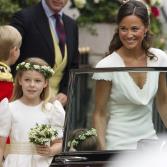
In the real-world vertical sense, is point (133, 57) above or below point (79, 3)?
below

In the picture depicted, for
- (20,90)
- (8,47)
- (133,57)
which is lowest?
(20,90)

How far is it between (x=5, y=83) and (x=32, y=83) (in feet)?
0.79

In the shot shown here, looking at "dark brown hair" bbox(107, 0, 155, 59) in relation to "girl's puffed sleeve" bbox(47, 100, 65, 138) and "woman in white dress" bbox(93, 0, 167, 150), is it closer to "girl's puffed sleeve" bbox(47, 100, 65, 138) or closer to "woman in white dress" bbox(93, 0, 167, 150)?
"woman in white dress" bbox(93, 0, 167, 150)

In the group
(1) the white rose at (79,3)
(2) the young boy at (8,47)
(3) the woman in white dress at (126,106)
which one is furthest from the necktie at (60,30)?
(1) the white rose at (79,3)

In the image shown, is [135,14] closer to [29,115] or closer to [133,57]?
[133,57]

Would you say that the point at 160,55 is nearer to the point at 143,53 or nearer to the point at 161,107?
the point at 143,53

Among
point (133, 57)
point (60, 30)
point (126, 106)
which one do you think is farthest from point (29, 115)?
point (60, 30)

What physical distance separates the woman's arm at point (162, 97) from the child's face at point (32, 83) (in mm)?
1342

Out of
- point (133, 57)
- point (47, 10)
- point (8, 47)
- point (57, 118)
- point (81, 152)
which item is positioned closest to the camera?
point (81, 152)

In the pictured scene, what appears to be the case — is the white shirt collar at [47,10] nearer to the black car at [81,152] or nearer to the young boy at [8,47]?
the young boy at [8,47]

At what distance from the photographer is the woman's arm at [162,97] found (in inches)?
245

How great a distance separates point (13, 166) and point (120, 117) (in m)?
1.31

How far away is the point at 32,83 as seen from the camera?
23.8ft

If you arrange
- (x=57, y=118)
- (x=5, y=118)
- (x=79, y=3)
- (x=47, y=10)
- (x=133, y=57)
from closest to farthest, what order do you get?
(x=133, y=57)
(x=5, y=118)
(x=57, y=118)
(x=47, y=10)
(x=79, y=3)
